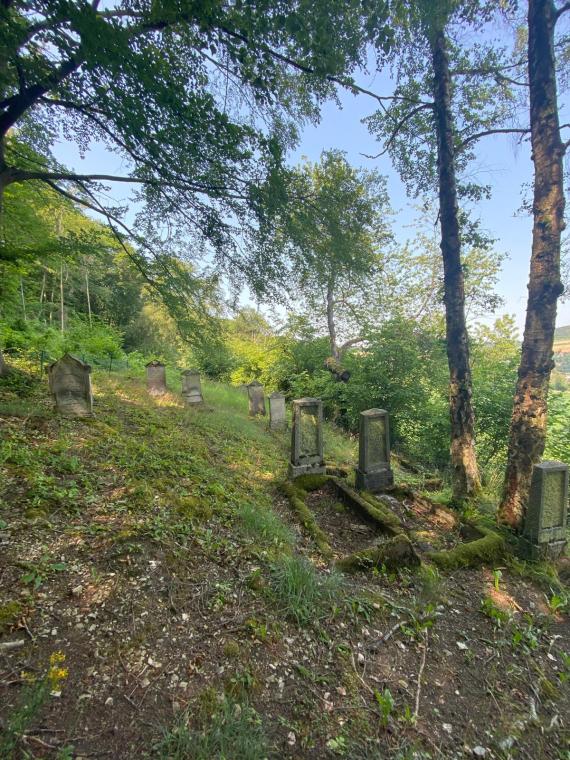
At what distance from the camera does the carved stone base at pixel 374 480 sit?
462 cm

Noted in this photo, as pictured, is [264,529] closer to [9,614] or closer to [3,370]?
[9,614]

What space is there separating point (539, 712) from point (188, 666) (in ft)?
6.56

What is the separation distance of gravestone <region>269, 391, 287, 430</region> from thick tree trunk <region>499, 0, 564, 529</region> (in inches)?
223

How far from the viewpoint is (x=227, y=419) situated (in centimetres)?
754

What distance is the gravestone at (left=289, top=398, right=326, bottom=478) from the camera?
4828 mm

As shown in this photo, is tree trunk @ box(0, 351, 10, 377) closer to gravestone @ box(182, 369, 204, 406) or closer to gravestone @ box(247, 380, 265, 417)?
gravestone @ box(182, 369, 204, 406)

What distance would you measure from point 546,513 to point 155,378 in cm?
804

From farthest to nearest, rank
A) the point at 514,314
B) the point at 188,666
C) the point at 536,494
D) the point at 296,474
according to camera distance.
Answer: the point at 514,314 < the point at 296,474 < the point at 536,494 < the point at 188,666

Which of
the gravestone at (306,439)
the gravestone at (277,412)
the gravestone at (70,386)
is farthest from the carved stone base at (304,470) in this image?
the gravestone at (277,412)

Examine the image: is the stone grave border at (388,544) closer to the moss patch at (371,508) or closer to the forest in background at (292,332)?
the moss patch at (371,508)

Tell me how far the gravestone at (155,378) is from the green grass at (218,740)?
24.1ft

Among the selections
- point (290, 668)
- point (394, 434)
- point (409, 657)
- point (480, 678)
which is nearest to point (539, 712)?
point (480, 678)

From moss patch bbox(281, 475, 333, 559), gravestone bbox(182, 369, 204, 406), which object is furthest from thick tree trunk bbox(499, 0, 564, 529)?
gravestone bbox(182, 369, 204, 406)

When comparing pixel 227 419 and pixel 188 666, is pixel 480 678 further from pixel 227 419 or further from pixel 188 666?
pixel 227 419
